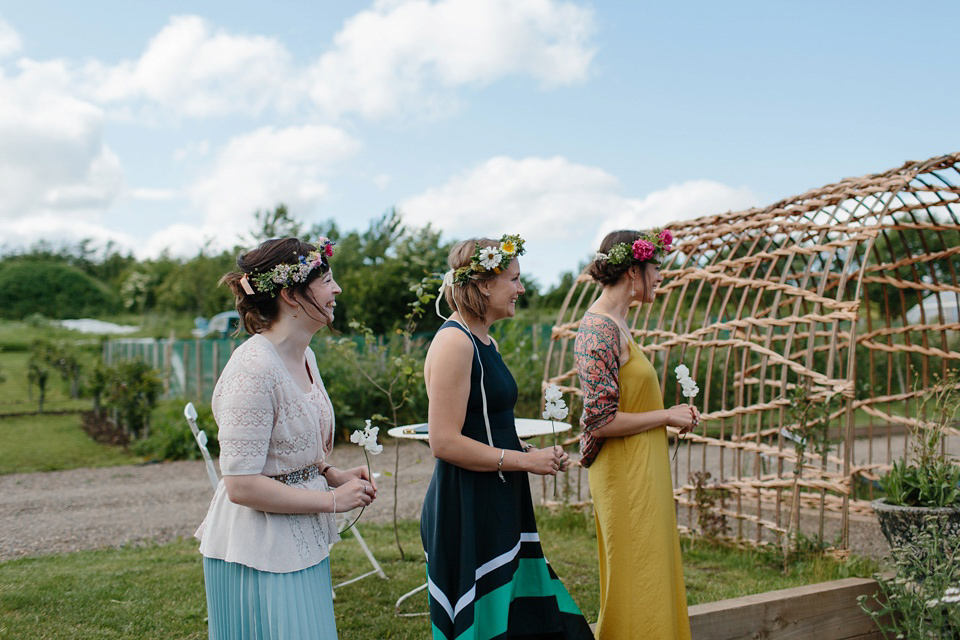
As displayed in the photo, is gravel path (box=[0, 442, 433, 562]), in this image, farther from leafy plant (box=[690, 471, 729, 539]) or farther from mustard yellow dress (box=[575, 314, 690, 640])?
mustard yellow dress (box=[575, 314, 690, 640])

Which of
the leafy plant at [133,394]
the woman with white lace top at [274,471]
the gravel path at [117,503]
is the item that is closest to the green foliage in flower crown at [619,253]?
the woman with white lace top at [274,471]

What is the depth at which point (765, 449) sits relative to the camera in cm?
499

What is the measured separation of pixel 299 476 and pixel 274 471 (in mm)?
97

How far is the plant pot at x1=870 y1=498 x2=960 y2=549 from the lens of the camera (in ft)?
12.6

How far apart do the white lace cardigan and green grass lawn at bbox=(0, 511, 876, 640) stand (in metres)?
2.02

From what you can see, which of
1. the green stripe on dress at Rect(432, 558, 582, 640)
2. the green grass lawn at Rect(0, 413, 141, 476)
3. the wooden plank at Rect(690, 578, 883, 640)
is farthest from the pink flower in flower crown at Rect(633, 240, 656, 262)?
the green grass lawn at Rect(0, 413, 141, 476)

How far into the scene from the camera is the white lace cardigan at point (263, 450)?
1.85 m

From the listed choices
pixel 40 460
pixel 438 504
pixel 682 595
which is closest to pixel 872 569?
pixel 682 595

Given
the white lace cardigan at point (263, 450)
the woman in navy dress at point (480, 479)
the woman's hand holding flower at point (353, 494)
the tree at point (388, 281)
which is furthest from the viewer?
the tree at point (388, 281)

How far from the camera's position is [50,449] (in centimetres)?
1157

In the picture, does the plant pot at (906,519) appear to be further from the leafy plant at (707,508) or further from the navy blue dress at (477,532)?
the navy blue dress at (477,532)

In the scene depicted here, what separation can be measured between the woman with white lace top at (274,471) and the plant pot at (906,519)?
3.08m

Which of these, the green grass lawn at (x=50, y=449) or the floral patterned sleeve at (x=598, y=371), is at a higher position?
the floral patterned sleeve at (x=598, y=371)

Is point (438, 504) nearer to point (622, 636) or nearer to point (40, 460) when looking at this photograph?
point (622, 636)
